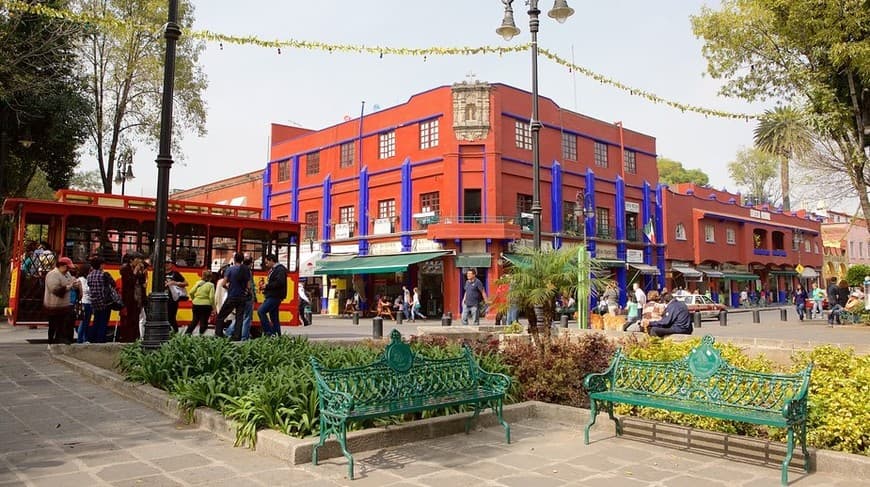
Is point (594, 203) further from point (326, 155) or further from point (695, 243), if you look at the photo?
point (326, 155)

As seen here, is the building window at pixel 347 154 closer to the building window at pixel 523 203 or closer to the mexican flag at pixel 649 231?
the building window at pixel 523 203

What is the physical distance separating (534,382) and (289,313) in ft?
33.1

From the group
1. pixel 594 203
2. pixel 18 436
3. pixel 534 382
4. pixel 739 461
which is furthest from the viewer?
pixel 594 203

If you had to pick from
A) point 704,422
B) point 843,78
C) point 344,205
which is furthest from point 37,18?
point 843,78

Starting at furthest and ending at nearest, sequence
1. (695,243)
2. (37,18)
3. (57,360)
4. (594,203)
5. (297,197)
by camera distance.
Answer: (695,243), (297,197), (594,203), (37,18), (57,360)

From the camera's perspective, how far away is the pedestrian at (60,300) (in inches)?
412

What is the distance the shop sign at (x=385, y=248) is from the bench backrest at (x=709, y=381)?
24.6 metres

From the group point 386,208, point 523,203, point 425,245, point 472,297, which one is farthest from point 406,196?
point 472,297

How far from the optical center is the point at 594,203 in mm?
32688

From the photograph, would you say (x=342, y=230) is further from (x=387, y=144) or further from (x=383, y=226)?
(x=387, y=144)

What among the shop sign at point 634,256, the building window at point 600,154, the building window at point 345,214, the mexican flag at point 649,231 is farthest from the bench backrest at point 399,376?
the mexican flag at point 649,231

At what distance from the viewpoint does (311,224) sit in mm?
34750

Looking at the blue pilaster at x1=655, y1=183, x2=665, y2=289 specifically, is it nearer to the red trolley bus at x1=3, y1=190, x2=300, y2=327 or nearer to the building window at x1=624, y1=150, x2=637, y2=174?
the building window at x1=624, y1=150, x2=637, y2=174

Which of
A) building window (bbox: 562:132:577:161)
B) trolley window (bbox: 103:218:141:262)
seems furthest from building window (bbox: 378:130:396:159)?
trolley window (bbox: 103:218:141:262)
